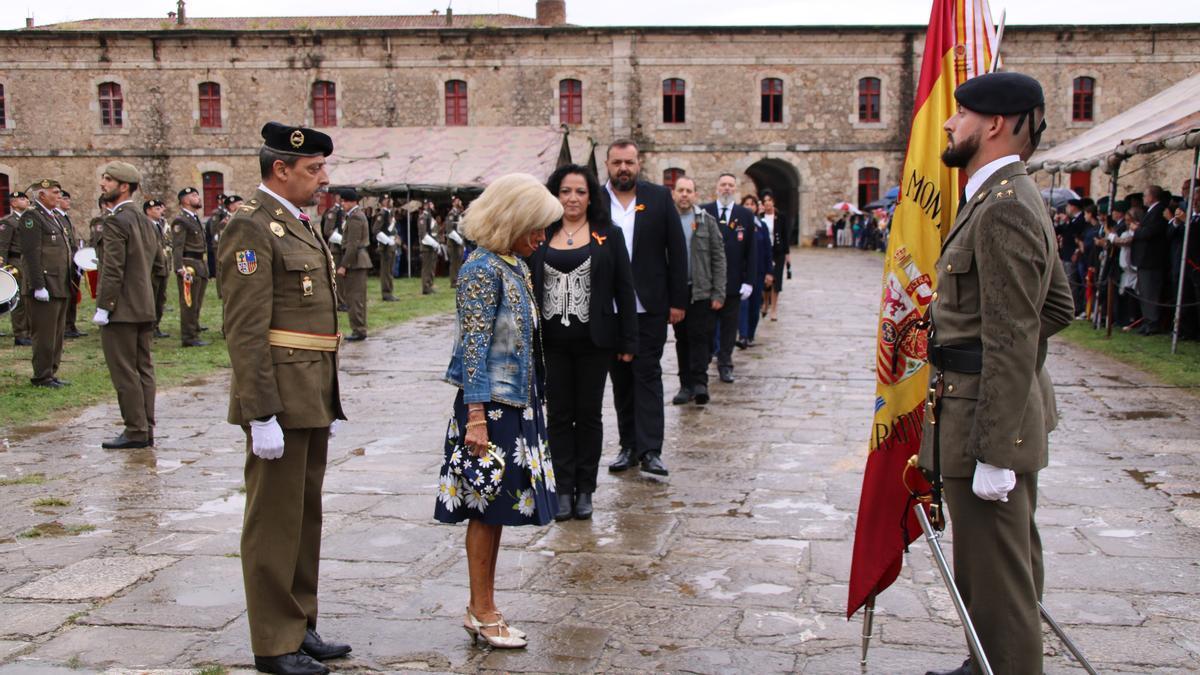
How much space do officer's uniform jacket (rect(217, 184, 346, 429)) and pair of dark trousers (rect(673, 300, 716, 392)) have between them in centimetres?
523

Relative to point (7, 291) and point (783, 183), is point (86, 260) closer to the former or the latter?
point (7, 291)

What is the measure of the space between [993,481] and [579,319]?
9.58ft

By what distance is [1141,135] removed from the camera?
41.2ft

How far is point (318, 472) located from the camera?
4215mm

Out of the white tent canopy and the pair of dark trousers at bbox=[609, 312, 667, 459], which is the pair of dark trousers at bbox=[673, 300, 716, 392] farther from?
the white tent canopy

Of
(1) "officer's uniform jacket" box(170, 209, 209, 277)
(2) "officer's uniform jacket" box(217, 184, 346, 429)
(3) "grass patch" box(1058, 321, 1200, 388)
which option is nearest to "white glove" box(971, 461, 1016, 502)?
(2) "officer's uniform jacket" box(217, 184, 346, 429)

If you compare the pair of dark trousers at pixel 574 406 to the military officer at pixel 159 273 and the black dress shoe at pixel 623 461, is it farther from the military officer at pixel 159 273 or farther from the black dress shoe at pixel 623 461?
the military officer at pixel 159 273

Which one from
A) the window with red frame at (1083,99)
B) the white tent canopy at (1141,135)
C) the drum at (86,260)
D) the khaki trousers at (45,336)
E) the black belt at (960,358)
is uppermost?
the window with red frame at (1083,99)

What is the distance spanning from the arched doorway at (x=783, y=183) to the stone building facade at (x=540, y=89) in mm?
522

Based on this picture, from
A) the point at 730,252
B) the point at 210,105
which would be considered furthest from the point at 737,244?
the point at 210,105

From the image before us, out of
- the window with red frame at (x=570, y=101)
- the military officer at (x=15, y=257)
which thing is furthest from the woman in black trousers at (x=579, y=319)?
the window with red frame at (x=570, y=101)

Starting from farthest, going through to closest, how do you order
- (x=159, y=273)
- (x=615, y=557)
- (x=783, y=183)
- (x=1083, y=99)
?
(x=783, y=183) < (x=1083, y=99) < (x=159, y=273) < (x=615, y=557)

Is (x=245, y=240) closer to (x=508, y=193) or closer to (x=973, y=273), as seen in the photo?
(x=508, y=193)

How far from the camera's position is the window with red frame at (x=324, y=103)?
4072 centimetres
